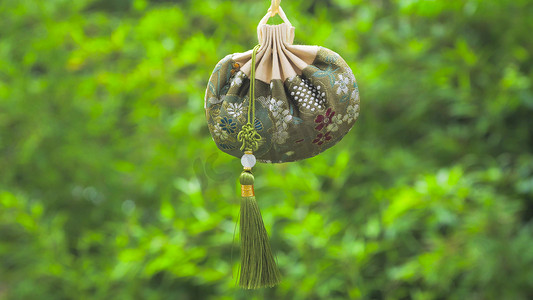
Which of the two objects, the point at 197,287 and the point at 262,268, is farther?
the point at 197,287

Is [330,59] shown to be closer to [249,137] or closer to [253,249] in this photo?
[249,137]

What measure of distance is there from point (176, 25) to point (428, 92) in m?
0.80

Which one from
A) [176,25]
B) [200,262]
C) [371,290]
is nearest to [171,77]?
[176,25]

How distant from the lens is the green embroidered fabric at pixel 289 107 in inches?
26.1

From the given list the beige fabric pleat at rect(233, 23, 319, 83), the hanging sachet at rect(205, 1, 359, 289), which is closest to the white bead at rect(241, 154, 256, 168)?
the hanging sachet at rect(205, 1, 359, 289)

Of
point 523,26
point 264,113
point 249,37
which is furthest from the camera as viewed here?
point 249,37

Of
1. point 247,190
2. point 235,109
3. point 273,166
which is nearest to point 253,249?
point 247,190

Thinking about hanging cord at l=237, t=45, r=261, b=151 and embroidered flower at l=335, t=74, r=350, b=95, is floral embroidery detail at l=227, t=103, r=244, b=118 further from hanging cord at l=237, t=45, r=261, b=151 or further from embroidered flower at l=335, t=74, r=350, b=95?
embroidered flower at l=335, t=74, r=350, b=95

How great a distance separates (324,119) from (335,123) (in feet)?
0.06

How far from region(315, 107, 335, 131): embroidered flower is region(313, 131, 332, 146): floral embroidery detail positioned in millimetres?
12

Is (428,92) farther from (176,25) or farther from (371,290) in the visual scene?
(176,25)

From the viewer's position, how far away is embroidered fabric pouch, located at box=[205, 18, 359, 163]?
0.66m

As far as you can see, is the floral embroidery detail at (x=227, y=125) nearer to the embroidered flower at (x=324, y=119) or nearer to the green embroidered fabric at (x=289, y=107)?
the green embroidered fabric at (x=289, y=107)

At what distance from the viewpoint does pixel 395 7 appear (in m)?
1.63
